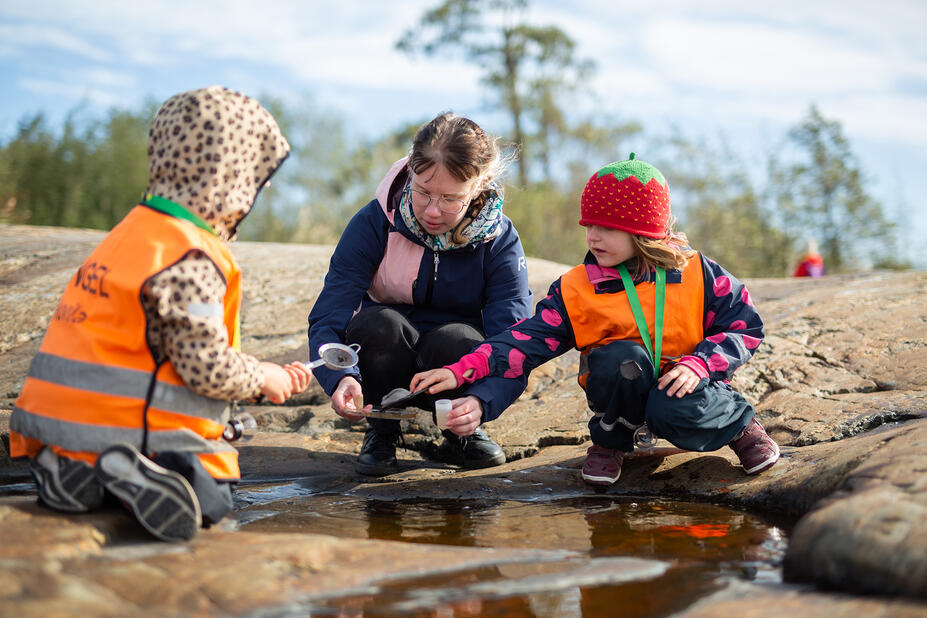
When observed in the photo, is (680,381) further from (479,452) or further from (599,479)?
(479,452)

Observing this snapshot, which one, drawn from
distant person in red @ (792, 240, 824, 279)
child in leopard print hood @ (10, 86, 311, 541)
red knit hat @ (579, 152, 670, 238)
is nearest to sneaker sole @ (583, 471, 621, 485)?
red knit hat @ (579, 152, 670, 238)

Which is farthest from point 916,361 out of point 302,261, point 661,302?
point 302,261

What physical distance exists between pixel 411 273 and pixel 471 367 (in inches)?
24.2

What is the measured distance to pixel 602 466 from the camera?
120 inches

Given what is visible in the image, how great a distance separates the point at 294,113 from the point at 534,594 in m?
23.1

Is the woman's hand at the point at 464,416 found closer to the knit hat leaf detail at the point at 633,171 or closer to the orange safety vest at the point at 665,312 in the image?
the orange safety vest at the point at 665,312

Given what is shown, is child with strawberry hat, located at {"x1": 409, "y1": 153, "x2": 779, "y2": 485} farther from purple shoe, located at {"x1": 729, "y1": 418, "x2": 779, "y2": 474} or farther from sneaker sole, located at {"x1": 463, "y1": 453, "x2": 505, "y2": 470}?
sneaker sole, located at {"x1": 463, "y1": 453, "x2": 505, "y2": 470}

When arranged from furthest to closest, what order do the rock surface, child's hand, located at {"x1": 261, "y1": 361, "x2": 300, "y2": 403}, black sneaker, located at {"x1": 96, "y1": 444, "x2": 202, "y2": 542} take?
child's hand, located at {"x1": 261, "y1": 361, "x2": 300, "y2": 403}, black sneaker, located at {"x1": 96, "y1": 444, "x2": 202, "y2": 542}, the rock surface

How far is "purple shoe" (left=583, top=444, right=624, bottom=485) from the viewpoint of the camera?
303 centimetres

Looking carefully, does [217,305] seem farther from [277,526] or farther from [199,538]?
[277,526]

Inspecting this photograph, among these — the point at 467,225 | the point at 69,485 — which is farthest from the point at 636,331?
the point at 69,485

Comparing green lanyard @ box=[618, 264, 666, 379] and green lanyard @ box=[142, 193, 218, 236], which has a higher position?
green lanyard @ box=[142, 193, 218, 236]

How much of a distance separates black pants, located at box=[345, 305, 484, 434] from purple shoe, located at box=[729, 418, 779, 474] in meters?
1.06

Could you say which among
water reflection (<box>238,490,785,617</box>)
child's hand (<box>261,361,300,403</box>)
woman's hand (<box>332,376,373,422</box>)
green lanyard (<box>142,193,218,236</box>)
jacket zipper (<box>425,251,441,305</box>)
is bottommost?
water reflection (<box>238,490,785,617</box>)
